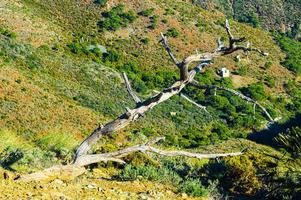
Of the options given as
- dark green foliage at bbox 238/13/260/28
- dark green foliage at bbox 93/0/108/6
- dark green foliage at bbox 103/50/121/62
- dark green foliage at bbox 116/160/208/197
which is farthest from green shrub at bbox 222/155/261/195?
dark green foliage at bbox 238/13/260/28

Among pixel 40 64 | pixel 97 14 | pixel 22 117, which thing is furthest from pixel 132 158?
pixel 97 14

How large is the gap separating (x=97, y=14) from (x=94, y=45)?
27.9 ft

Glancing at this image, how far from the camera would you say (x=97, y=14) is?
83875 mm

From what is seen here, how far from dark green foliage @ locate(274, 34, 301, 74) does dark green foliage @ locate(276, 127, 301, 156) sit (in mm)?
77270

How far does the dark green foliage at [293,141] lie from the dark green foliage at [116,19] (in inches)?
2877

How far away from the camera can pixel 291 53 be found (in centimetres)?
9088

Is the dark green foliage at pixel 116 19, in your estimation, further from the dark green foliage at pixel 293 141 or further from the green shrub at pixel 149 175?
the dark green foliage at pixel 293 141

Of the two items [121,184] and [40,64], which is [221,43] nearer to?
[121,184]

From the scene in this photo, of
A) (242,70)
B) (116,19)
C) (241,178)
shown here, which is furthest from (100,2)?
(241,178)

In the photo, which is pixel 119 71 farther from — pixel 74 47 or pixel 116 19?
pixel 116 19

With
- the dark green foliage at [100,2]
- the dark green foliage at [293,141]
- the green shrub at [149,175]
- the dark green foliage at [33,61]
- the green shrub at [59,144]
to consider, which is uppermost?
the dark green foliage at [293,141]

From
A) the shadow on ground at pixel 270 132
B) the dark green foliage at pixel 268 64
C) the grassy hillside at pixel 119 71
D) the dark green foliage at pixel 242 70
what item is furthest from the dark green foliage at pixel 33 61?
the dark green foliage at pixel 268 64

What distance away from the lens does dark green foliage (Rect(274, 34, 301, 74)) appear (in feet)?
277

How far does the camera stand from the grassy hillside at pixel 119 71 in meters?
47.6
